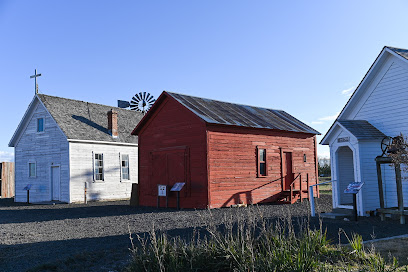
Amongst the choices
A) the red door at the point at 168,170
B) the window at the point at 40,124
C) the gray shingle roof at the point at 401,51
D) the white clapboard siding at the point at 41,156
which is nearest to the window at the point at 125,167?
the white clapboard siding at the point at 41,156

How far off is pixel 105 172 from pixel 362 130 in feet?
54.8

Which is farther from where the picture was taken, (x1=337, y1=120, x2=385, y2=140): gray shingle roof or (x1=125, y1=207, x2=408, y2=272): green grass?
(x1=337, y1=120, x2=385, y2=140): gray shingle roof

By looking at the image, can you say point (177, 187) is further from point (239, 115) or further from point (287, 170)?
point (287, 170)

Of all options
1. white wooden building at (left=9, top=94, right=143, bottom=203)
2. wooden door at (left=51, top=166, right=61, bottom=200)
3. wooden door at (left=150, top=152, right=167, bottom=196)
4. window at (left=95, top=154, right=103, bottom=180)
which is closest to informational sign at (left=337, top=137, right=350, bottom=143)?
wooden door at (left=150, top=152, right=167, bottom=196)

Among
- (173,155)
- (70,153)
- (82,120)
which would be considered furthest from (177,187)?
(82,120)

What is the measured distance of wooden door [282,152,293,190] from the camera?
20.9 metres

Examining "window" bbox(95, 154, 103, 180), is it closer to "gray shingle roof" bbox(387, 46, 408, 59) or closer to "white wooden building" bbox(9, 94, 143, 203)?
"white wooden building" bbox(9, 94, 143, 203)

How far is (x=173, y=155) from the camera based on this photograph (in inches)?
754

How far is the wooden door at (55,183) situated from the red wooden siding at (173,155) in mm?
6197

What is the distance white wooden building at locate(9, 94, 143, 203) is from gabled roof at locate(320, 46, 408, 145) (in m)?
15.1

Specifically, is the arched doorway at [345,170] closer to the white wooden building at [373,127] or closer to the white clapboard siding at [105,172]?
the white wooden building at [373,127]

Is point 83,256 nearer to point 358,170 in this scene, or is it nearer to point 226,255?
point 226,255

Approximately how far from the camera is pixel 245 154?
62.5 ft

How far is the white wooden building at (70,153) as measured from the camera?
23703mm
